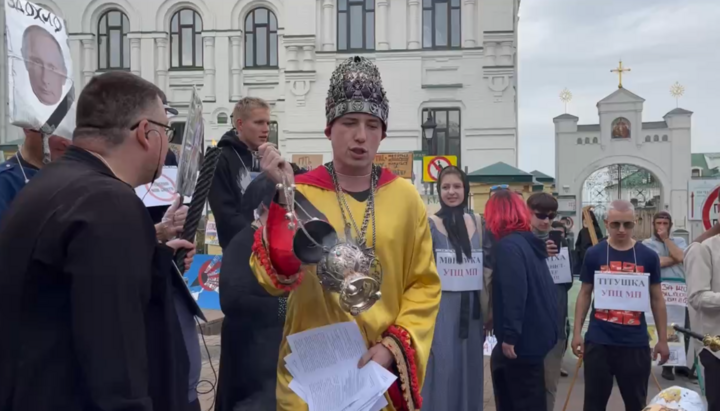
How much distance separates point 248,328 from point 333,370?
92 cm

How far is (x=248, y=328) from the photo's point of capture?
3.15m

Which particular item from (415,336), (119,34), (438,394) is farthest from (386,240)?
(119,34)

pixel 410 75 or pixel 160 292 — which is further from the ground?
pixel 410 75

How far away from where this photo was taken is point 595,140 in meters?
32.6

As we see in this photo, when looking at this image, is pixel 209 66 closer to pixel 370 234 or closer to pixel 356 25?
pixel 356 25

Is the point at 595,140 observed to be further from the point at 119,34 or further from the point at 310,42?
the point at 119,34

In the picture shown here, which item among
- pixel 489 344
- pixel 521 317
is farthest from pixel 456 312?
pixel 489 344

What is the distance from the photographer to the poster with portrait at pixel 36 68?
9.70 feet

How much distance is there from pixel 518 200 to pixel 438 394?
1619 millimetres

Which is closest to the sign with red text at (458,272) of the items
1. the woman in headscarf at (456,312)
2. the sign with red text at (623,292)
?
the woman in headscarf at (456,312)

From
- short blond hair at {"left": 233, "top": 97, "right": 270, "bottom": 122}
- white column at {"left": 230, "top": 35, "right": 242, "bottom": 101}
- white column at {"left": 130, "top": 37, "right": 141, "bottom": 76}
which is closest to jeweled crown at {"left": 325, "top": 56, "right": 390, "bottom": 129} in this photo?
short blond hair at {"left": 233, "top": 97, "right": 270, "bottom": 122}

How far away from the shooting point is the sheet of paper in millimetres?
2348

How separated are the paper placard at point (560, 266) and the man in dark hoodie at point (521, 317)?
1.59 metres

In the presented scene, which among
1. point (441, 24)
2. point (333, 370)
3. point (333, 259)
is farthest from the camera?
point (441, 24)
